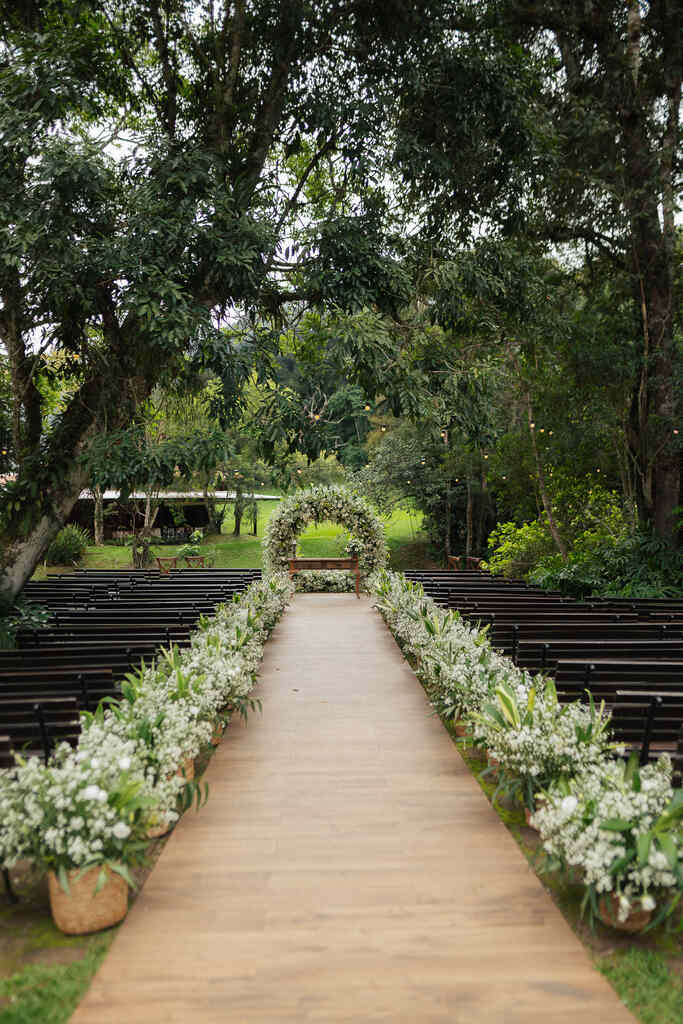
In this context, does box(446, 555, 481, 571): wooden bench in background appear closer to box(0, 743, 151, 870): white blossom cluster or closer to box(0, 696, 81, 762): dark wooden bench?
box(0, 696, 81, 762): dark wooden bench

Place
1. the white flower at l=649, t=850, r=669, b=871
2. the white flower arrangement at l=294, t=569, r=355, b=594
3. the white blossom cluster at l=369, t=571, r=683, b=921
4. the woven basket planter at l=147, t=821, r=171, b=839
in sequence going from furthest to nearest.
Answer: the white flower arrangement at l=294, t=569, r=355, b=594 → the woven basket planter at l=147, t=821, r=171, b=839 → the white blossom cluster at l=369, t=571, r=683, b=921 → the white flower at l=649, t=850, r=669, b=871

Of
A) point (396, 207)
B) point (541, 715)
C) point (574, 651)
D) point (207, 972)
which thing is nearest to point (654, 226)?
point (396, 207)

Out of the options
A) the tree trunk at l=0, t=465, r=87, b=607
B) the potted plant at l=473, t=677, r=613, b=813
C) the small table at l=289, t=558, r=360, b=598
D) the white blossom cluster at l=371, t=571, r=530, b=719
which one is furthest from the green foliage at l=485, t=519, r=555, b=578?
the potted plant at l=473, t=677, r=613, b=813

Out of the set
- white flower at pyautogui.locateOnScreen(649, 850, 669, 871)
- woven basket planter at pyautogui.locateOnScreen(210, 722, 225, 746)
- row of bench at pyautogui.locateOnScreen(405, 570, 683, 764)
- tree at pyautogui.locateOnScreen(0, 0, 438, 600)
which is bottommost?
woven basket planter at pyautogui.locateOnScreen(210, 722, 225, 746)

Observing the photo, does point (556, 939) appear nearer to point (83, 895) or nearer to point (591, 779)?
point (591, 779)

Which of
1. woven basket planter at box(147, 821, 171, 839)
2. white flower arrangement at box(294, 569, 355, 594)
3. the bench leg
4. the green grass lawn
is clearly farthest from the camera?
the green grass lawn

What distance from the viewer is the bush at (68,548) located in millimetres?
23422

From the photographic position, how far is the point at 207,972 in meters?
2.78

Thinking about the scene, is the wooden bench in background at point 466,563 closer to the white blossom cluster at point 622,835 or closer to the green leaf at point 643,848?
the white blossom cluster at point 622,835

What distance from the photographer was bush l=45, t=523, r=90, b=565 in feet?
76.8

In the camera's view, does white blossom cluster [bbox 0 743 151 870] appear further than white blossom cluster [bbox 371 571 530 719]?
No

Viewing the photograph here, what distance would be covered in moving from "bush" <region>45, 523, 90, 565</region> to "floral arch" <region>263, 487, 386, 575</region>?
33.8ft

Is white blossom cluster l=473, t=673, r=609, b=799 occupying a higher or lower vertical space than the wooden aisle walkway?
higher

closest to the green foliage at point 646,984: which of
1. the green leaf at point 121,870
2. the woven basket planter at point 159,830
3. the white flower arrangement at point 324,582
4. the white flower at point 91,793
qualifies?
the green leaf at point 121,870
